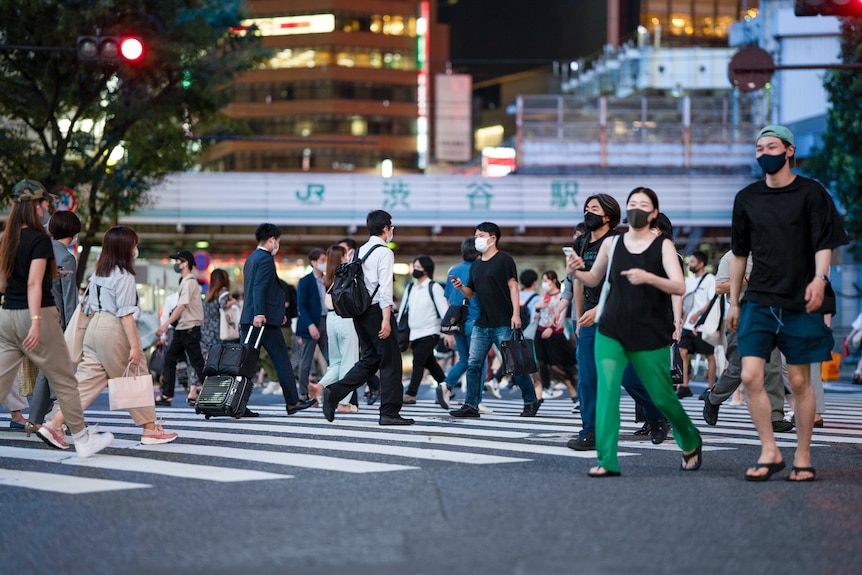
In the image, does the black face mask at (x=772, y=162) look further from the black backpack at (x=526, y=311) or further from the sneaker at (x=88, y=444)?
the black backpack at (x=526, y=311)

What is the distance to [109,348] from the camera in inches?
332

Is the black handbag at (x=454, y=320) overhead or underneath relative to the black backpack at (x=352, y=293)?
underneath

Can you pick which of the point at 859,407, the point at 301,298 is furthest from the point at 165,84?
the point at 859,407

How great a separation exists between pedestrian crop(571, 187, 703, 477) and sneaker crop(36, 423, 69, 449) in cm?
372

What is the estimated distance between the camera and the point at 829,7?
12.1 metres

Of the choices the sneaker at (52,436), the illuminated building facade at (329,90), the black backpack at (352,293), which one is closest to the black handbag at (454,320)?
the black backpack at (352,293)

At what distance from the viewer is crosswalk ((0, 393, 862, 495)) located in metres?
7.19

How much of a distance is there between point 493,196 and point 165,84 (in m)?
16.3

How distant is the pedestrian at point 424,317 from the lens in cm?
1318

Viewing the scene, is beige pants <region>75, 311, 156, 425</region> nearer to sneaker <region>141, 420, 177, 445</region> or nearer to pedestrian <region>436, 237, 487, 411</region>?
sneaker <region>141, 420, 177, 445</region>

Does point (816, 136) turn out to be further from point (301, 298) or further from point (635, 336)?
point (635, 336)

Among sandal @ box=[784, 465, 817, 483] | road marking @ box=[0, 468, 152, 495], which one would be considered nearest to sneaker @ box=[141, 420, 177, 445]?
road marking @ box=[0, 468, 152, 495]

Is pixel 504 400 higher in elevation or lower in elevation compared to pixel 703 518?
lower

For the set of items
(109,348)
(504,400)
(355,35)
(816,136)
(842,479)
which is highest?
(355,35)
